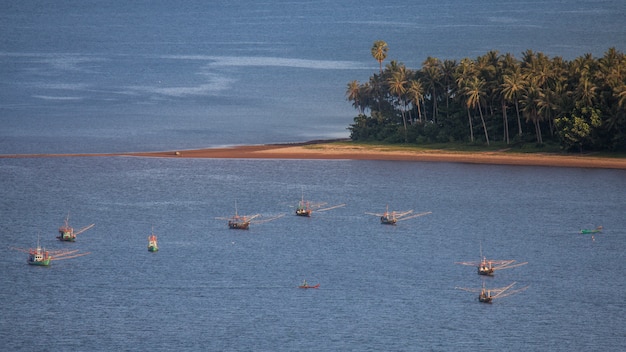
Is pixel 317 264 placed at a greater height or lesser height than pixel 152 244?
lesser

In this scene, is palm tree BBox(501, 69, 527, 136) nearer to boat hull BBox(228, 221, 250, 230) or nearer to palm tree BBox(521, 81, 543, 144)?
palm tree BBox(521, 81, 543, 144)

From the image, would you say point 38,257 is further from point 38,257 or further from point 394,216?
point 394,216

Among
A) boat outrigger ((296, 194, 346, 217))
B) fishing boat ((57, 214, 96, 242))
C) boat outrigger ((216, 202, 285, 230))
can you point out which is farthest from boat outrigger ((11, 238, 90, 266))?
boat outrigger ((296, 194, 346, 217))

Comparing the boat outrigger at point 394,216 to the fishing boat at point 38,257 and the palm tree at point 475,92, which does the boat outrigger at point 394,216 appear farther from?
the palm tree at point 475,92

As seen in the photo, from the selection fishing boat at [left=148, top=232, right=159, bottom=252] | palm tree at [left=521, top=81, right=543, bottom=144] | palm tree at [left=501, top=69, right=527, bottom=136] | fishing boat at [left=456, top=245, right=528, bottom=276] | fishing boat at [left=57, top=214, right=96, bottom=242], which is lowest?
fishing boat at [left=456, top=245, right=528, bottom=276]

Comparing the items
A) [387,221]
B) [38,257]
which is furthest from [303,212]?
[38,257]

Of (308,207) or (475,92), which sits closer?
(308,207)

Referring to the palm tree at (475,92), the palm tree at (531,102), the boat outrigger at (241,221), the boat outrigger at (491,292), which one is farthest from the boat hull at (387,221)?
the palm tree at (475,92)
